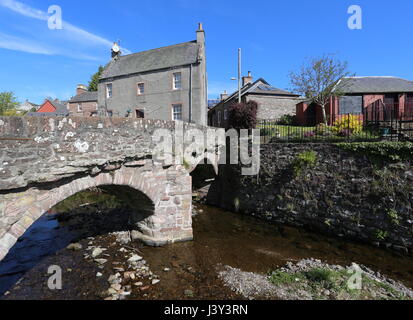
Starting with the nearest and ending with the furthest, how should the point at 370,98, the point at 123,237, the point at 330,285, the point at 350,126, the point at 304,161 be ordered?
1. the point at 330,285
2. the point at 123,237
3. the point at 304,161
4. the point at 350,126
5. the point at 370,98

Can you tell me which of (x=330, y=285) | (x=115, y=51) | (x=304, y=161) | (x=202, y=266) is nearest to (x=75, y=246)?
(x=202, y=266)

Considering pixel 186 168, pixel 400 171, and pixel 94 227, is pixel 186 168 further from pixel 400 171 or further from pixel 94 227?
pixel 400 171

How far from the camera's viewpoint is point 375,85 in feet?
62.4

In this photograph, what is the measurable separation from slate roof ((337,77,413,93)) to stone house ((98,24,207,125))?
38.4 feet

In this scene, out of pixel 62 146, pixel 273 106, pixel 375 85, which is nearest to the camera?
pixel 62 146

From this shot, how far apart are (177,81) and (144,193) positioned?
1549cm

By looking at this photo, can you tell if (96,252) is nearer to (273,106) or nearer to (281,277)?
(281,277)

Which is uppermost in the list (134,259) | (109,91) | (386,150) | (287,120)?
(109,91)

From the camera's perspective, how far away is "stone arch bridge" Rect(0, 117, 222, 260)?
14.5 ft

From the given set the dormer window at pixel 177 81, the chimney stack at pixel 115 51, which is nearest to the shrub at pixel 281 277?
the dormer window at pixel 177 81

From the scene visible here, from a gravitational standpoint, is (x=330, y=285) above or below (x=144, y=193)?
below

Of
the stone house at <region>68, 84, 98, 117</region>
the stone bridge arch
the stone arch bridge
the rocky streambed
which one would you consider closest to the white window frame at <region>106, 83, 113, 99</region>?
the stone house at <region>68, 84, 98, 117</region>

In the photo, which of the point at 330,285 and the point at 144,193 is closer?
the point at 330,285

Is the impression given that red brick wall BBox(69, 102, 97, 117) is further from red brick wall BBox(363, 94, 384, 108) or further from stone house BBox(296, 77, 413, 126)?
red brick wall BBox(363, 94, 384, 108)
